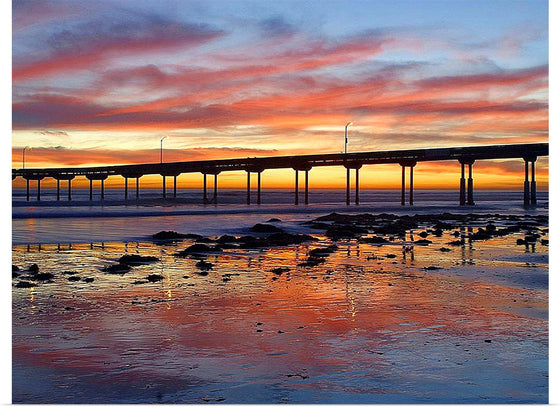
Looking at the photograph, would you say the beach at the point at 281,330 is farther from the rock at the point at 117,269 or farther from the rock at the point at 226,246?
the rock at the point at 226,246

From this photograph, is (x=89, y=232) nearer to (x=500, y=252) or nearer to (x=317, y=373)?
(x=500, y=252)

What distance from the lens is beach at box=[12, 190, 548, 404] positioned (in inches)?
274

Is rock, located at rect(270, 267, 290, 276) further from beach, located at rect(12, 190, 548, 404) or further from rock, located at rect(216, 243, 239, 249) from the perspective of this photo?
rock, located at rect(216, 243, 239, 249)

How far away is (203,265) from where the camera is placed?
17703 mm

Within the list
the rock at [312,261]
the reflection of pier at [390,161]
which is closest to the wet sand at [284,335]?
the rock at [312,261]

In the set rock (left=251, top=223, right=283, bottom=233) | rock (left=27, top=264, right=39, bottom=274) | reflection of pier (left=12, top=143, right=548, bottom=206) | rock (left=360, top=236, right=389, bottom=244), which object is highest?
reflection of pier (left=12, top=143, right=548, bottom=206)

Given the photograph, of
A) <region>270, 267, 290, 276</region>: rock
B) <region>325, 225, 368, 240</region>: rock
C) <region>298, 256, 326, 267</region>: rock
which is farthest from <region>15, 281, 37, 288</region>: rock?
<region>325, 225, 368, 240</region>: rock

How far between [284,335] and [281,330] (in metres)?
0.32

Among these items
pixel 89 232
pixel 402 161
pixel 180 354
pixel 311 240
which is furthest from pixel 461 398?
pixel 402 161

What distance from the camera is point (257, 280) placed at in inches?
586

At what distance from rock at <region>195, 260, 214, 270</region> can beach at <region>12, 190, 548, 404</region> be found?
0.06m

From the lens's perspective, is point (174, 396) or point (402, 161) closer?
point (174, 396)

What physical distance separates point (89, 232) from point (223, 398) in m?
25.7

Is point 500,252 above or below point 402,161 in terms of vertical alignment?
below
